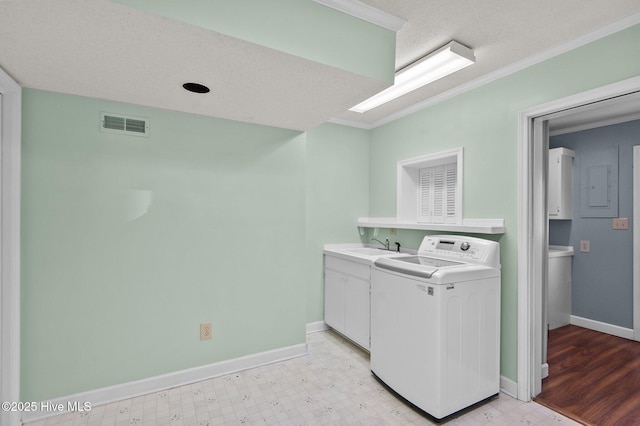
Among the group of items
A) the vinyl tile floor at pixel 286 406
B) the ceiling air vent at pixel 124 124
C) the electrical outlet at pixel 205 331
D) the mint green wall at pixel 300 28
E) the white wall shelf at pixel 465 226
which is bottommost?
the vinyl tile floor at pixel 286 406

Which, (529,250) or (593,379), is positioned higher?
(529,250)

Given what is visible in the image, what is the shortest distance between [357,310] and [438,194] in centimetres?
146

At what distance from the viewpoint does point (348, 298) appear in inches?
119

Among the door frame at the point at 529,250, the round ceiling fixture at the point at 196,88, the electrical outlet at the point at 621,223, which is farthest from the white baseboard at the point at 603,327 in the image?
the round ceiling fixture at the point at 196,88

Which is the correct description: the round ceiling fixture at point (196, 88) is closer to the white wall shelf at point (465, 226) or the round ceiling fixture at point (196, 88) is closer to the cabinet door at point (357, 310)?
the cabinet door at point (357, 310)

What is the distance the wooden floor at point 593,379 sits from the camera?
2.04m

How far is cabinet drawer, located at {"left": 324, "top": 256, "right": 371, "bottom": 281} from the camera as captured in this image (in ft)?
9.15

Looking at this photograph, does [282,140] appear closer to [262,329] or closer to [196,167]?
[196,167]

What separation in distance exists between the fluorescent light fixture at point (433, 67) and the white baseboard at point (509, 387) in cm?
232

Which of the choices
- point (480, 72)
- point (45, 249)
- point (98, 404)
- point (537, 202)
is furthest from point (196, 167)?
point (537, 202)

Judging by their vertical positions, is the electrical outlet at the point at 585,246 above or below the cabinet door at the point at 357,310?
above

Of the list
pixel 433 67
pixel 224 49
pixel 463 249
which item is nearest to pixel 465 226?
pixel 463 249

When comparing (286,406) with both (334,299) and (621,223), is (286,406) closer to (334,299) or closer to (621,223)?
(334,299)

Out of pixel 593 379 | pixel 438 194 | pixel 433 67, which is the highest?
pixel 433 67
